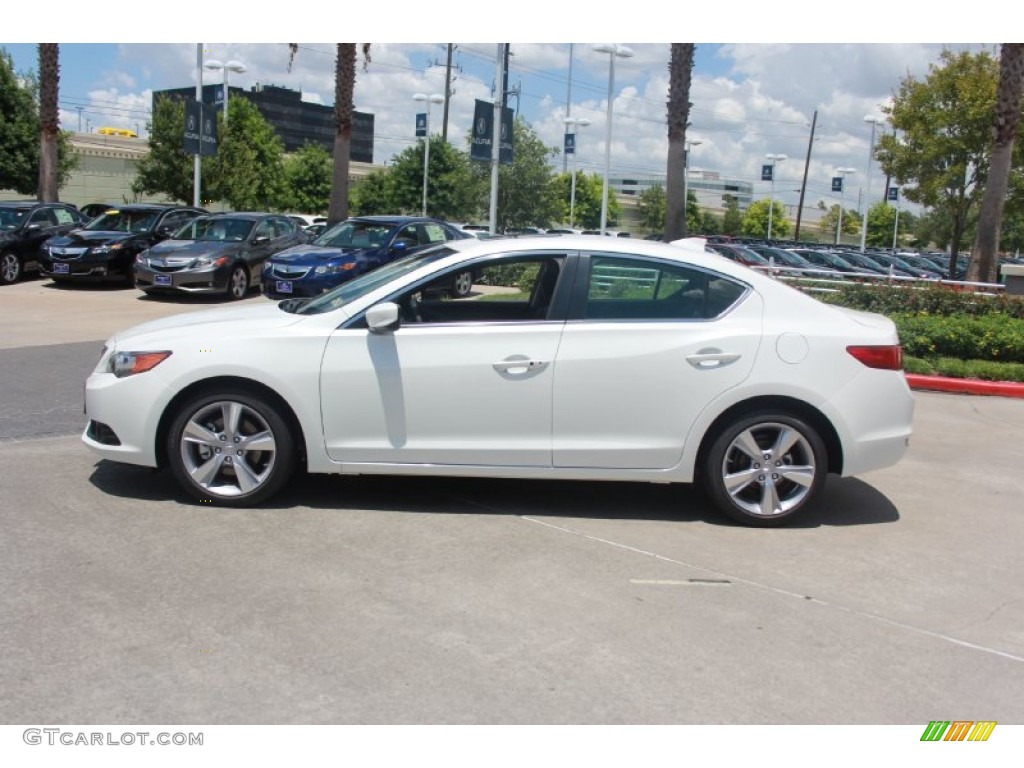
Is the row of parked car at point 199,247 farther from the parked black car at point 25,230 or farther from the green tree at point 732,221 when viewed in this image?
the green tree at point 732,221

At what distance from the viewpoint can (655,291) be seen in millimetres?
5852

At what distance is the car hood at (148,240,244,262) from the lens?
674 inches

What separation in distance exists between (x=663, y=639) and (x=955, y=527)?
2.75 m

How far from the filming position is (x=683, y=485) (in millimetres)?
6797

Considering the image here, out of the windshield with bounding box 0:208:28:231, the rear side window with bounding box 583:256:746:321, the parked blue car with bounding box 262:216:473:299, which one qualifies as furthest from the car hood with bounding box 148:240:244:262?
the rear side window with bounding box 583:256:746:321

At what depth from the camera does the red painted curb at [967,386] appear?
1062 cm

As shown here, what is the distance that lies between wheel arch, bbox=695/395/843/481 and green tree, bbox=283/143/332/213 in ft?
186

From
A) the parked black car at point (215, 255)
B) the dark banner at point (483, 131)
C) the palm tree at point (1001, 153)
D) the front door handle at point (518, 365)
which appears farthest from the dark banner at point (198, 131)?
the front door handle at point (518, 365)

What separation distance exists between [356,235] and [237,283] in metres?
2.44

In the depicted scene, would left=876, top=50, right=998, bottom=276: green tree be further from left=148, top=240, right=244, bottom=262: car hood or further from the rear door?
the rear door

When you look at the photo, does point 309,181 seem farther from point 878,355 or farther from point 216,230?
point 878,355

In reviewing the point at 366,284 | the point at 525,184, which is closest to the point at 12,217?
the point at 366,284

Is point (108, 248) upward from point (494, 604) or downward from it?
upward

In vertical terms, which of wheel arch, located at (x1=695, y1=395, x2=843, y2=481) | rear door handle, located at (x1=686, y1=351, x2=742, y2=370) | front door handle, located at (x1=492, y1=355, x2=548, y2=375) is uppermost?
rear door handle, located at (x1=686, y1=351, x2=742, y2=370)
